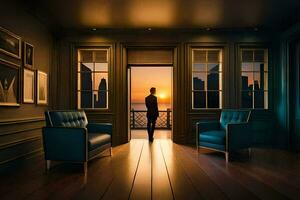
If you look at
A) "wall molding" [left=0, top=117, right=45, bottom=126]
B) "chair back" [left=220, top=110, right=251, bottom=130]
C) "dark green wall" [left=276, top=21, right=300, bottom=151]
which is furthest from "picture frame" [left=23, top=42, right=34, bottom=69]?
"dark green wall" [left=276, top=21, right=300, bottom=151]

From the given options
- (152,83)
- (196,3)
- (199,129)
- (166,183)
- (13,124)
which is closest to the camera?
(166,183)

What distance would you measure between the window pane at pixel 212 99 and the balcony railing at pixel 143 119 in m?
4.36

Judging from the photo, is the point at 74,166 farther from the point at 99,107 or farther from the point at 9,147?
the point at 99,107

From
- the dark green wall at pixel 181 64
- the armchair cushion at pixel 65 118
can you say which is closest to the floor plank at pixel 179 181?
the armchair cushion at pixel 65 118

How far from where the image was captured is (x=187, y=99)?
6.29 metres

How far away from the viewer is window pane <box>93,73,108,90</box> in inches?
250

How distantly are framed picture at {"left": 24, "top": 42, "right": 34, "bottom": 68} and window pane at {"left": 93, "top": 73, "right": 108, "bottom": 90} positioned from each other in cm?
183

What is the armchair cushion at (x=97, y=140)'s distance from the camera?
12.9 feet

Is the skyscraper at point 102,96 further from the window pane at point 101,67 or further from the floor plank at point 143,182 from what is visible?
the floor plank at point 143,182

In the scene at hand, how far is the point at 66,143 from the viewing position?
12.2 feet

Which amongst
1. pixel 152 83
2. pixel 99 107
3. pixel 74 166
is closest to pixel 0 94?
pixel 74 166

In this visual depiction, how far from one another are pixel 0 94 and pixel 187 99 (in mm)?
4012

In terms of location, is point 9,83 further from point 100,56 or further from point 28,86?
point 100,56

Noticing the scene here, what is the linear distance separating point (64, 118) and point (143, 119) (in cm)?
685
